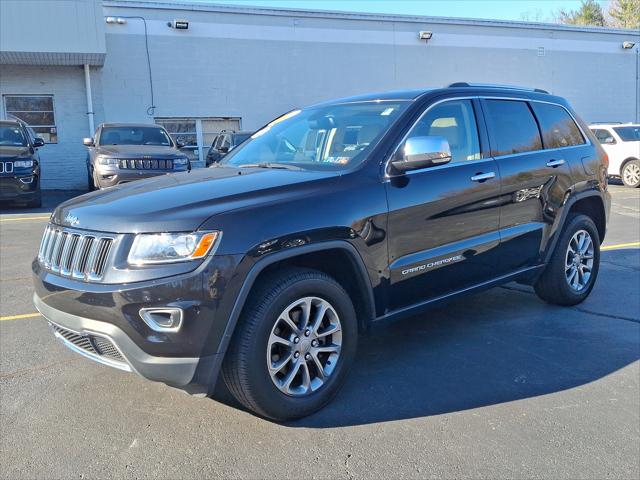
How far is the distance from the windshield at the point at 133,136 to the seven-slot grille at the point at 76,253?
29.6 ft

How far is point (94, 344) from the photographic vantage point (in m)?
2.96

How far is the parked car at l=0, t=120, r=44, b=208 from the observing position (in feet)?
36.5

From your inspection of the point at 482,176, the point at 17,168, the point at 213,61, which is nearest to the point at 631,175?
the point at 213,61

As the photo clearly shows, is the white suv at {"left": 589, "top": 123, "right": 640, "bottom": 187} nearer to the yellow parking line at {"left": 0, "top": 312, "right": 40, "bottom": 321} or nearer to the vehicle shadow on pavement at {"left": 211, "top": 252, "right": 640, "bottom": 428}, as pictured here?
the vehicle shadow on pavement at {"left": 211, "top": 252, "right": 640, "bottom": 428}

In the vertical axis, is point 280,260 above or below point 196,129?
below

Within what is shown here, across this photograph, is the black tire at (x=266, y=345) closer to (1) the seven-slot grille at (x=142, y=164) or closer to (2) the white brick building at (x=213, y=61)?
(1) the seven-slot grille at (x=142, y=164)

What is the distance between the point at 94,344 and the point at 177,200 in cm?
86

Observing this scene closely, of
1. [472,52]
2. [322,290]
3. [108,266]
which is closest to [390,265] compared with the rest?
[322,290]

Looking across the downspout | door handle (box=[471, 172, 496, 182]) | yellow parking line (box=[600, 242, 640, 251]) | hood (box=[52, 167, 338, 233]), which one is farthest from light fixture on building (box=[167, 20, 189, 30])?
door handle (box=[471, 172, 496, 182])

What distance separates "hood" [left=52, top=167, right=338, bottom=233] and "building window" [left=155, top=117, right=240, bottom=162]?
1540cm

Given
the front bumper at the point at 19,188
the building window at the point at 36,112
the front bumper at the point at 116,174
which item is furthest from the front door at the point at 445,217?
the building window at the point at 36,112

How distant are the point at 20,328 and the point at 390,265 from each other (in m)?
3.17

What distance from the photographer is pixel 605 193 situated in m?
5.50

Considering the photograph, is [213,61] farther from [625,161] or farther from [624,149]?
[625,161]
